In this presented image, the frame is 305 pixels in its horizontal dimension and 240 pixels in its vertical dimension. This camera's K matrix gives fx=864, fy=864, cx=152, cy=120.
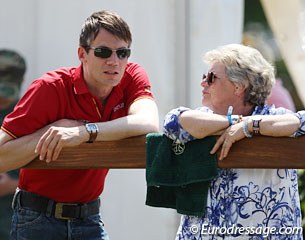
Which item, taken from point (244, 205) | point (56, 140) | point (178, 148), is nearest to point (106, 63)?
point (56, 140)

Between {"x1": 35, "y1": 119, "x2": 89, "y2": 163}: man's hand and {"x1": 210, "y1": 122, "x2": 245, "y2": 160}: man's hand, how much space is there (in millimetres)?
523

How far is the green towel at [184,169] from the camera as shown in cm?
318

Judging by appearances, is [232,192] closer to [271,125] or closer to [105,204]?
[271,125]

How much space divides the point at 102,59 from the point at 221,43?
1.51 m

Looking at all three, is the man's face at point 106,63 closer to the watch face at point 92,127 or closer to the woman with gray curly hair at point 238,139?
the watch face at point 92,127

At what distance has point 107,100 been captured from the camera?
145 inches

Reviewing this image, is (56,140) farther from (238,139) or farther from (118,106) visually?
(238,139)

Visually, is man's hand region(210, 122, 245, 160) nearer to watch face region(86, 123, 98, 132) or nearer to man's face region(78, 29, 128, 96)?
watch face region(86, 123, 98, 132)

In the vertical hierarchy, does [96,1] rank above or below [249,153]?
above

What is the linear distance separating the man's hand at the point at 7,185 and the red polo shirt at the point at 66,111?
1148 millimetres

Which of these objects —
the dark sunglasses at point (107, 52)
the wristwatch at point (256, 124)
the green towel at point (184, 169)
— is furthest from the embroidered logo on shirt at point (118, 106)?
the wristwatch at point (256, 124)

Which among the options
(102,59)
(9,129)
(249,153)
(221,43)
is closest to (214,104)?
(249,153)

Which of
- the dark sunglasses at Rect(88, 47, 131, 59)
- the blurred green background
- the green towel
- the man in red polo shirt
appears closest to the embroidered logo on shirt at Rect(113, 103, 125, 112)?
the man in red polo shirt

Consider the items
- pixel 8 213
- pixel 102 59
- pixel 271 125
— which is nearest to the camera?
pixel 271 125
